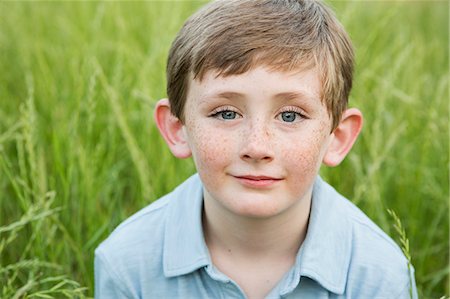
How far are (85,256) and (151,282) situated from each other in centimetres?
39

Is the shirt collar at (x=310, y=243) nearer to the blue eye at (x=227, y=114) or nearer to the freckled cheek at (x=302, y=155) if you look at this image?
the freckled cheek at (x=302, y=155)

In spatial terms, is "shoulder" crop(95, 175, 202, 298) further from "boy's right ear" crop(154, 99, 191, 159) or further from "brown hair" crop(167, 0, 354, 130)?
"brown hair" crop(167, 0, 354, 130)

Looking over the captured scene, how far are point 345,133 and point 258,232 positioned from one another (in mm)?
346

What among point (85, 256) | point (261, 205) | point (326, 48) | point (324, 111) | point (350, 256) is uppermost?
point (326, 48)

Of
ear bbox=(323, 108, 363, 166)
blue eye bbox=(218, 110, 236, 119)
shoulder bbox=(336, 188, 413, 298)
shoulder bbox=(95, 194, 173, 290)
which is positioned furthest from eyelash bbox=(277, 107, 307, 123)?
shoulder bbox=(95, 194, 173, 290)

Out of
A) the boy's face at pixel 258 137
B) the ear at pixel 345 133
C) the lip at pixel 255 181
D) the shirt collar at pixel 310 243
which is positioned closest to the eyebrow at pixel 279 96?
the boy's face at pixel 258 137

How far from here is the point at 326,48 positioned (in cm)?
181

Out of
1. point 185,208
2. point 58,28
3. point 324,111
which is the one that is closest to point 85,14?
point 58,28

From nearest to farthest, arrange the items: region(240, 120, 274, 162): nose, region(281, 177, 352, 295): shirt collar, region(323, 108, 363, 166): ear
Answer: region(240, 120, 274, 162): nose
region(281, 177, 352, 295): shirt collar
region(323, 108, 363, 166): ear

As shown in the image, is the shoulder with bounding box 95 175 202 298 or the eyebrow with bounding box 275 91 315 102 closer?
the eyebrow with bounding box 275 91 315 102

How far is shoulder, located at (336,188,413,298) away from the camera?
191cm

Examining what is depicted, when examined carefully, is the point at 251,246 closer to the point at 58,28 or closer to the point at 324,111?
the point at 324,111

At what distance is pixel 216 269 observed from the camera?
1.95m

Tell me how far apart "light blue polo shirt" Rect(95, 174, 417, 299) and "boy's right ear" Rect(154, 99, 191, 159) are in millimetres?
137
